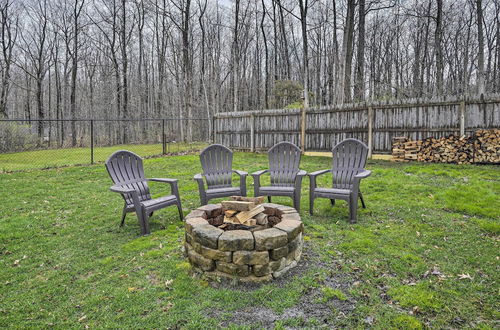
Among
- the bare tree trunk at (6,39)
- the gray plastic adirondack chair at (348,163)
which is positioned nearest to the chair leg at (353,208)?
the gray plastic adirondack chair at (348,163)

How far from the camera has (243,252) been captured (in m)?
2.45

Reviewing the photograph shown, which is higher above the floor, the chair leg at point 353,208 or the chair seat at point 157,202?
the chair seat at point 157,202

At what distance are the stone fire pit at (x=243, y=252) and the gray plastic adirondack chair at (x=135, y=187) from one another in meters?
1.12

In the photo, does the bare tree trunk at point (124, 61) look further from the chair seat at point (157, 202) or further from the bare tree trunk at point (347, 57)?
the chair seat at point (157, 202)

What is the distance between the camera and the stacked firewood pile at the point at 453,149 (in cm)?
709

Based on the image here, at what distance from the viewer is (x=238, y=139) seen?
11.9 meters

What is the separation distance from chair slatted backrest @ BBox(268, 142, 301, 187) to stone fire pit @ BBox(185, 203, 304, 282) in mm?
1914

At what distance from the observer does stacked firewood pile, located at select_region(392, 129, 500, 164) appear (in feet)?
23.3

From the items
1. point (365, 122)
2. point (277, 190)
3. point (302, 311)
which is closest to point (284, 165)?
point (277, 190)

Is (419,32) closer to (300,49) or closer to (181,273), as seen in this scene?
(300,49)

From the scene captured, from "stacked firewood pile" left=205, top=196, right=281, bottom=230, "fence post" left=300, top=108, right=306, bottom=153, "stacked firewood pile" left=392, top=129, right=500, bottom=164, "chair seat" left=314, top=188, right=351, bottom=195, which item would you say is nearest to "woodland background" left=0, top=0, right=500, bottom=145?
"fence post" left=300, top=108, right=306, bottom=153

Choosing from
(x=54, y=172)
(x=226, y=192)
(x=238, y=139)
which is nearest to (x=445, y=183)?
(x=226, y=192)

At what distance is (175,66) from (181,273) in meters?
19.8

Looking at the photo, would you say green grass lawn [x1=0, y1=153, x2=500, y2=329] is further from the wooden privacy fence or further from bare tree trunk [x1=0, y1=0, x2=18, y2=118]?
bare tree trunk [x1=0, y1=0, x2=18, y2=118]
